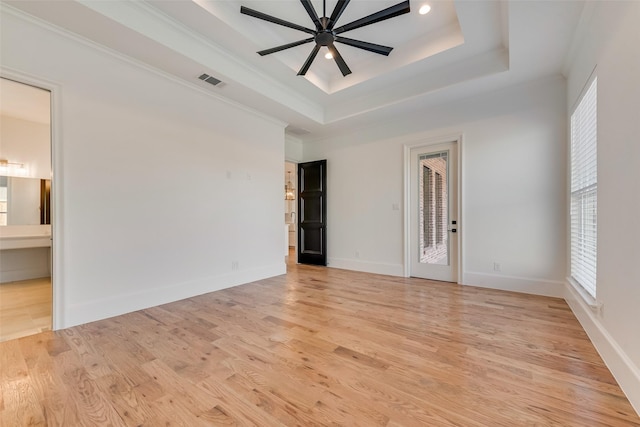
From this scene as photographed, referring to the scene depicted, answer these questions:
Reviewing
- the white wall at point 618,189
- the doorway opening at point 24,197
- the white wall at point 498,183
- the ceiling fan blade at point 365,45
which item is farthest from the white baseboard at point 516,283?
the doorway opening at point 24,197

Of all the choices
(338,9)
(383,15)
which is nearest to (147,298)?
(338,9)

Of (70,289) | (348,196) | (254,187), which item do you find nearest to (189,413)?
(70,289)

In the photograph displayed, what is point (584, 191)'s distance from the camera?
2.75 m

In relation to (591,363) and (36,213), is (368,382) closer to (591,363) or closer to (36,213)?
(591,363)

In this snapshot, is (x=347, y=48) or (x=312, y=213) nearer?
(x=347, y=48)

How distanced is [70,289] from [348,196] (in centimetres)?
435

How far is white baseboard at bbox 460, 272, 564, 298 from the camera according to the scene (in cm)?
348

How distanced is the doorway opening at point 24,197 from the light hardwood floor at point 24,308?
1 cm

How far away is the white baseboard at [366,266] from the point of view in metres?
4.83

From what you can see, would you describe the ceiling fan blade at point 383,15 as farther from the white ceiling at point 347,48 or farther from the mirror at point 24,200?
the mirror at point 24,200

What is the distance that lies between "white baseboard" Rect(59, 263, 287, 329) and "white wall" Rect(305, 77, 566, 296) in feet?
8.19

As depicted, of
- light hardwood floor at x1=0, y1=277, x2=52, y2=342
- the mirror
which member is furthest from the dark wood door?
the mirror

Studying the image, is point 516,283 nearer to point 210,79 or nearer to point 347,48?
point 347,48

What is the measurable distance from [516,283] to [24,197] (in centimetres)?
778
